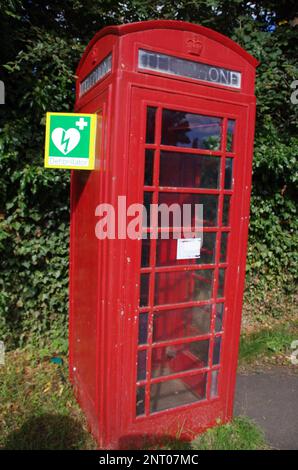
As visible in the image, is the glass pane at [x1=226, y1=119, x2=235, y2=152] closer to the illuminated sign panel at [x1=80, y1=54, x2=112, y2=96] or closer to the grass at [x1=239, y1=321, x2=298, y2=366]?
the illuminated sign panel at [x1=80, y1=54, x2=112, y2=96]

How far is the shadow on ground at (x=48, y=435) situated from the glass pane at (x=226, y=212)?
186 centimetres

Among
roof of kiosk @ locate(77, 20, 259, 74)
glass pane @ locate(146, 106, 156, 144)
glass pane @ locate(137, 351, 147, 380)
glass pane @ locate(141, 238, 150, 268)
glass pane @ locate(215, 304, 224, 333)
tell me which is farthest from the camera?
glass pane @ locate(215, 304, 224, 333)

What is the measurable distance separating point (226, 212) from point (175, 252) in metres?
0.47

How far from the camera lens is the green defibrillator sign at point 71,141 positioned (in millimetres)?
2332

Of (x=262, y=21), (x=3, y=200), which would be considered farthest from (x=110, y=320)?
(x=262, y=21)

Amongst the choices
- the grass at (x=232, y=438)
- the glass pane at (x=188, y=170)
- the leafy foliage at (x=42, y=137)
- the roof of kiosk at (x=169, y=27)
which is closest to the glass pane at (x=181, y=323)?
the grass at (x=232, y=438)

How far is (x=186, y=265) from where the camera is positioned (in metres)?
2.42

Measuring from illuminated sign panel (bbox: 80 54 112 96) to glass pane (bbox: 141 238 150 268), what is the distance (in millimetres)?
1075

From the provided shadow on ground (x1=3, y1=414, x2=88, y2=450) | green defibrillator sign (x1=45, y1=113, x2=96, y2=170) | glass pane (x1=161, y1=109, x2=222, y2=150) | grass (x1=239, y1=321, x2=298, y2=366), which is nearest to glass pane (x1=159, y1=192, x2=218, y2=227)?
glass pane (x1=161, y1=109, x2=222, y2=150)

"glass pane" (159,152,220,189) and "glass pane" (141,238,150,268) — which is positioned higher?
"glass pane" (159,152,220,189)

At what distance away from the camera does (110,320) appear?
2.20 meters

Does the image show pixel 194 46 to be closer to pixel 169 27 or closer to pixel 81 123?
pixel 169 27

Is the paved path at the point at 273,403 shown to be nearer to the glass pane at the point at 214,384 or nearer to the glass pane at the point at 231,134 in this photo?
the glass pane at the point at 214,384

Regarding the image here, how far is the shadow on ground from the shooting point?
97.4 inches
